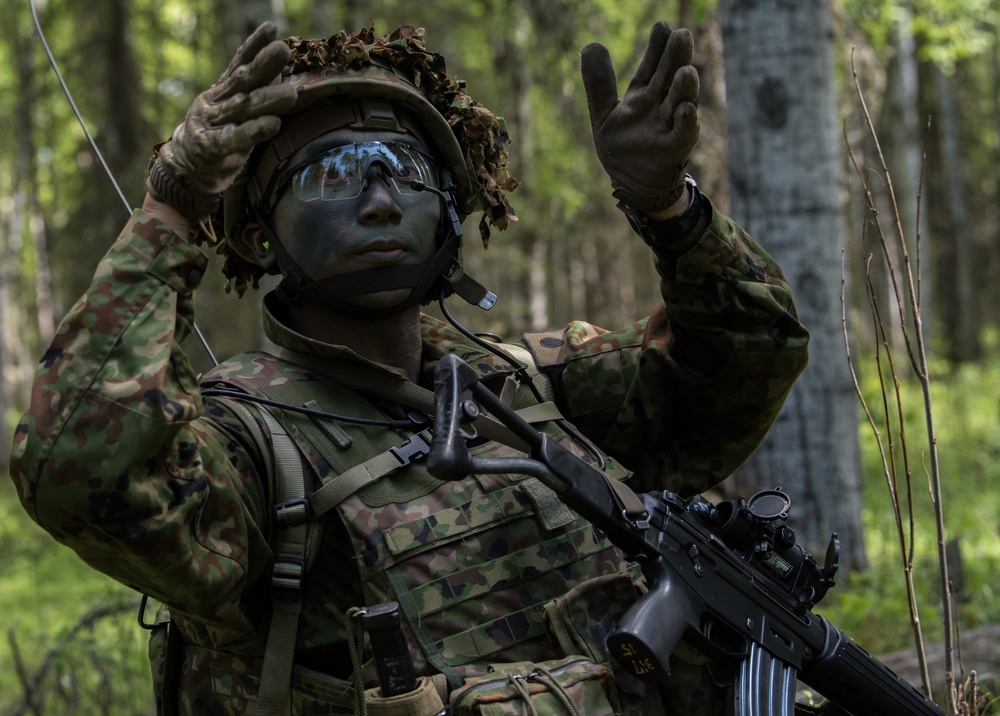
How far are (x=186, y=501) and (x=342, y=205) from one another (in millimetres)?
874

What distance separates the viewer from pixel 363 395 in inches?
106

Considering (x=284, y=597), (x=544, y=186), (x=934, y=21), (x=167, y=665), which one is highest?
(x=934, y=21)

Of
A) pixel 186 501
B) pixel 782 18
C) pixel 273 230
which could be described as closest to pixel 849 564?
pixel 782 18

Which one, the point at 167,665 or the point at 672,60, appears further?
the point at 167,665

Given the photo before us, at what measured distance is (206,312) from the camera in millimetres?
10555

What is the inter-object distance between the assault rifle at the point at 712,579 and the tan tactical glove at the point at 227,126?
593mm

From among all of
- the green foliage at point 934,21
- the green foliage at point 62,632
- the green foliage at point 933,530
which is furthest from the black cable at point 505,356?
A: the green foliage at point 934,21

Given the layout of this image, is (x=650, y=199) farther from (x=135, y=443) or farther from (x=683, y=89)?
(x=135, y=443)

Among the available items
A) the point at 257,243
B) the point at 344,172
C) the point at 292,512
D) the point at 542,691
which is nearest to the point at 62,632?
the point at 257,243

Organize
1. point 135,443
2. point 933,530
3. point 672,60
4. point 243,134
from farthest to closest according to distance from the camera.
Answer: point 933,530
point 672,60
point 243,134
point 135,443

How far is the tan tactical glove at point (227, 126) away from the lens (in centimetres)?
210

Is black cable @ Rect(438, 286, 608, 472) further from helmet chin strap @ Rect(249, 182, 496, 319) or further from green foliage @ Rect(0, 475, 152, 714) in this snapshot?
green foliage @ Rect(0, 475, 152, 714)

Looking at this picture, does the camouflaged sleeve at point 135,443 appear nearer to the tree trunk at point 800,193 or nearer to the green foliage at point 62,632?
the green foliage at point 62,632

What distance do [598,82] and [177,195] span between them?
1117mm
